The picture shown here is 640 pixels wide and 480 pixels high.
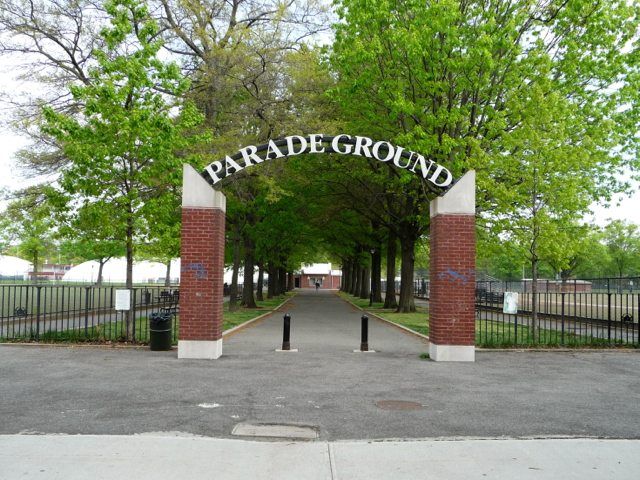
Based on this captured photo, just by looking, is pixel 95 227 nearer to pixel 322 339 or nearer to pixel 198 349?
pixel 198 349

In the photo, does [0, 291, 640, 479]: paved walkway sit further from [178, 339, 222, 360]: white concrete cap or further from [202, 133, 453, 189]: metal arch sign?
[202, 133, 453, 189]: metal arch sign

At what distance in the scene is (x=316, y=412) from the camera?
24.6 feet

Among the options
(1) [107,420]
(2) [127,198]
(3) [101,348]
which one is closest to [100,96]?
(2) [127,198]

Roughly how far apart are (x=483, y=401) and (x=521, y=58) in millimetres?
15366

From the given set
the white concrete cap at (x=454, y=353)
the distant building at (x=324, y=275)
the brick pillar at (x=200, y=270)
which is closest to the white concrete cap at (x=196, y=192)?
the brick pillar at (x=200, y=270)

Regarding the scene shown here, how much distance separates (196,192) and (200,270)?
170 centimetres

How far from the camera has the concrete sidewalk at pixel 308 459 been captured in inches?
204

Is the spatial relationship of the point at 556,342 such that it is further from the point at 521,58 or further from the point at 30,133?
the point at 30,133

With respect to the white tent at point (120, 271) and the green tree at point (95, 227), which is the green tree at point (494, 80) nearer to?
the green tree at point (95, 227)

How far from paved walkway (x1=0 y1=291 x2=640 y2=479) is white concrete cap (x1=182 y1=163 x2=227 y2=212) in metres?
3.34

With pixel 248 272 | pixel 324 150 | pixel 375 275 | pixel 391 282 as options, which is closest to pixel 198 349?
pixel 324 150

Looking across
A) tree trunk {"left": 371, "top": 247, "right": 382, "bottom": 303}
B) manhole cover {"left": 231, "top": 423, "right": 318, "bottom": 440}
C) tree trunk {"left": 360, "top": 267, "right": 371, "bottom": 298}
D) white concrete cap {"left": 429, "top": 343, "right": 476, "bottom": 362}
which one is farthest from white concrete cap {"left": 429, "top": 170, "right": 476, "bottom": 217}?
tree trunk {"left": 360, "top": 267, "right": 371, "bottom": 298}

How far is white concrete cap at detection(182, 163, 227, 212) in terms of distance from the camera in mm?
12648

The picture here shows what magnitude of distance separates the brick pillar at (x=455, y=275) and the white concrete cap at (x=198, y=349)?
4.77 meters
